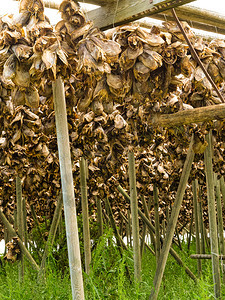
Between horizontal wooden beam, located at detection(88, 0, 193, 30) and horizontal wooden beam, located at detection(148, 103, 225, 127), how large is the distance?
36.3 inches

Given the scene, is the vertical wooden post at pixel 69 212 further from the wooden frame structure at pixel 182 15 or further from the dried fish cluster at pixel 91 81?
the wooden frame structure at pixel 182 15

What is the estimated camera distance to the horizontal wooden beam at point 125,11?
7.32 feet

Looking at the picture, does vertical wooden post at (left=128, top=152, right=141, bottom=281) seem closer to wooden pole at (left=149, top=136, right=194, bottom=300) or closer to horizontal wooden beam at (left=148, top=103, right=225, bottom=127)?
wooden pole at (left=149, top=136, right=194, bottom=300)

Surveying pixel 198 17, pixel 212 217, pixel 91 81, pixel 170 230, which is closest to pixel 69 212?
pixel 91 81

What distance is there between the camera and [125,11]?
7.91ft

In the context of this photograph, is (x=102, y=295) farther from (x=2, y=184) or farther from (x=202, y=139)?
(x=2, y=184)

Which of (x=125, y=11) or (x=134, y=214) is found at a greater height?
(x=125, y=11)

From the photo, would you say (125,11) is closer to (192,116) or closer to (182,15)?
(182,15)

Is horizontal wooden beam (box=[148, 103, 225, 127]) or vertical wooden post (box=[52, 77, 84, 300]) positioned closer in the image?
vertical wooden post (box=[52, 77, 84, 300])

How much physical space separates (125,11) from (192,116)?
1.00 metres

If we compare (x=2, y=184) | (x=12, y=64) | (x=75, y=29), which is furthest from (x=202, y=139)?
(x=2, y=184)

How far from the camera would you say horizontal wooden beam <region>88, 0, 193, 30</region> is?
87.9 inches

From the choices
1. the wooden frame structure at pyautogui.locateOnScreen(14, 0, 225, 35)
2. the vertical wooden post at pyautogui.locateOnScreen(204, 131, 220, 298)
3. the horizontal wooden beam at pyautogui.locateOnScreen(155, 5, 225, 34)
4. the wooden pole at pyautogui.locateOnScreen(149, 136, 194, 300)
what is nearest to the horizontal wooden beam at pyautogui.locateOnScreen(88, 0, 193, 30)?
the wooden frame structure at pyautogui.locateOnScreen(14, 0, 225, 35)

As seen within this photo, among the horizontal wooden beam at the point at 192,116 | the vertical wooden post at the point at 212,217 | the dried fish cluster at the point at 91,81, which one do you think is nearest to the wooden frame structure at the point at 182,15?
the dried fish cluster at the point at 91,81
